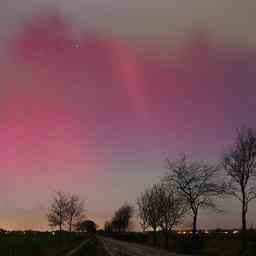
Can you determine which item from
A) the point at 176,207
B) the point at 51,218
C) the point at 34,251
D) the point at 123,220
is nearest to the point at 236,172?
the point at 34,251

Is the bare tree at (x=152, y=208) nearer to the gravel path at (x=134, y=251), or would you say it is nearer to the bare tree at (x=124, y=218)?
the gravel path at (x=134, y=251)

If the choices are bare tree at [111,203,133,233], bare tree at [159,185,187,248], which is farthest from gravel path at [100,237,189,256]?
bare tree at [111,203,133,233]

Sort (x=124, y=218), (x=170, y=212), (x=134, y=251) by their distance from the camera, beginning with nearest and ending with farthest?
(x=134, y=251), (x=170, y=212), (x=124, y=218)

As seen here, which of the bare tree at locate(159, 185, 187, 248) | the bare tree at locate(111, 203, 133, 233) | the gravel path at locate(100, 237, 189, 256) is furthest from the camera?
the bare tree at locate(111, 203, 133, 233)

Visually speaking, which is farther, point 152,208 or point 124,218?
point 124,218

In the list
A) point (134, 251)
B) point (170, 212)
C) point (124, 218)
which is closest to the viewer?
point (134, 251)

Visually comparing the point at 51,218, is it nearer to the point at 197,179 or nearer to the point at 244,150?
the point at 197,179

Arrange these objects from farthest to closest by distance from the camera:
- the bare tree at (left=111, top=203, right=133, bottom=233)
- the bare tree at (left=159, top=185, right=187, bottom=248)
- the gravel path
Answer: the bare tree at (left=111, top=203, right=133, bottom=233) < the bare tree at (left=159, top=185, right=187, bottom=248) < the gravel path

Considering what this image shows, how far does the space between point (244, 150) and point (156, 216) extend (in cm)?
4112

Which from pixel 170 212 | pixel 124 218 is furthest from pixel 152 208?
pixel 124 218

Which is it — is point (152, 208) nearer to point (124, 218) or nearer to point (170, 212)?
point (170, 212)

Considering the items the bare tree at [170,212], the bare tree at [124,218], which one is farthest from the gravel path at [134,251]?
the bare tree at [124,218]

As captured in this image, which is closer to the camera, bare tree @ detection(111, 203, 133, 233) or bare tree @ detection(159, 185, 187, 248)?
bare tree @ detection(159, 185, 187, 248)

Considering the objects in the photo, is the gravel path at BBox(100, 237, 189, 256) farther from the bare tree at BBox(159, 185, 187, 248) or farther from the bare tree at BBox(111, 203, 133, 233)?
the bare tree at BBox(111, 203, 133, 233)
